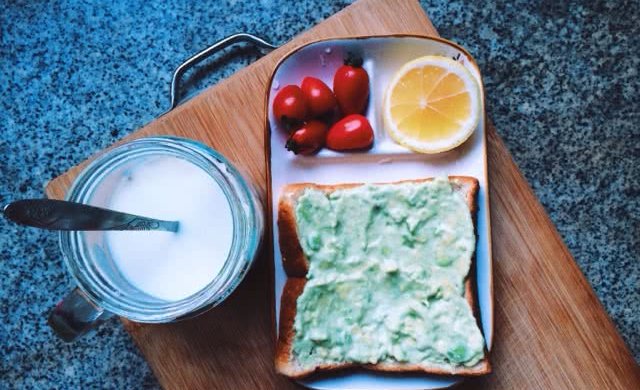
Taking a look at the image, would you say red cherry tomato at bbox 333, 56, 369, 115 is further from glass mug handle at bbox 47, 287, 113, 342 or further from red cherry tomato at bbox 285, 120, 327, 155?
glass mug handle at bbox 47, 287, 113, 342

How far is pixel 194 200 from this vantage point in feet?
3.67

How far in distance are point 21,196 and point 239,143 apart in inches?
27.0

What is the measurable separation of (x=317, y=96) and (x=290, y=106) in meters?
0.06

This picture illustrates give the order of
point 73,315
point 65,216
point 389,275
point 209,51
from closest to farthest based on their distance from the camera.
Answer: point 65,216
point 73,315
point 389,275
point 209,51

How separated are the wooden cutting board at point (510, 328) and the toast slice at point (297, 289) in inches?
1.9

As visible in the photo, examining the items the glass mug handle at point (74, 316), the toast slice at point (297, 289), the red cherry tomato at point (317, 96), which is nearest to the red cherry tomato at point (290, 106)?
the red cherry tomato at point (317, 96)

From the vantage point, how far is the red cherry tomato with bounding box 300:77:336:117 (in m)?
1.28

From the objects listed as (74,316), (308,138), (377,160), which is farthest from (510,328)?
(74,316)

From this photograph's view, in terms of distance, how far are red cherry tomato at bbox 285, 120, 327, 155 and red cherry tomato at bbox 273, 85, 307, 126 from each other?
0.02 m

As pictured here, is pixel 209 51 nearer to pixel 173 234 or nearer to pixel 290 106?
pixel 290 106

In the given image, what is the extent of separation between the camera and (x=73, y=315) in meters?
1.10

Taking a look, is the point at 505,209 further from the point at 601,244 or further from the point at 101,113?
the point at 101,113

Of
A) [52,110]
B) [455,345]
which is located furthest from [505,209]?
[52,110]

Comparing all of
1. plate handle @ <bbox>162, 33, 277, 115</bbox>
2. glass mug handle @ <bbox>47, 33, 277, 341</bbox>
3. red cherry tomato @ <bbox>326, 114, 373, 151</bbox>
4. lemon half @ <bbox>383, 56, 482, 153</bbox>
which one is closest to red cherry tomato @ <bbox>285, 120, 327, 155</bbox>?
red cherry tomato @ <bbox>326, 114, 373, 151</bbox>
